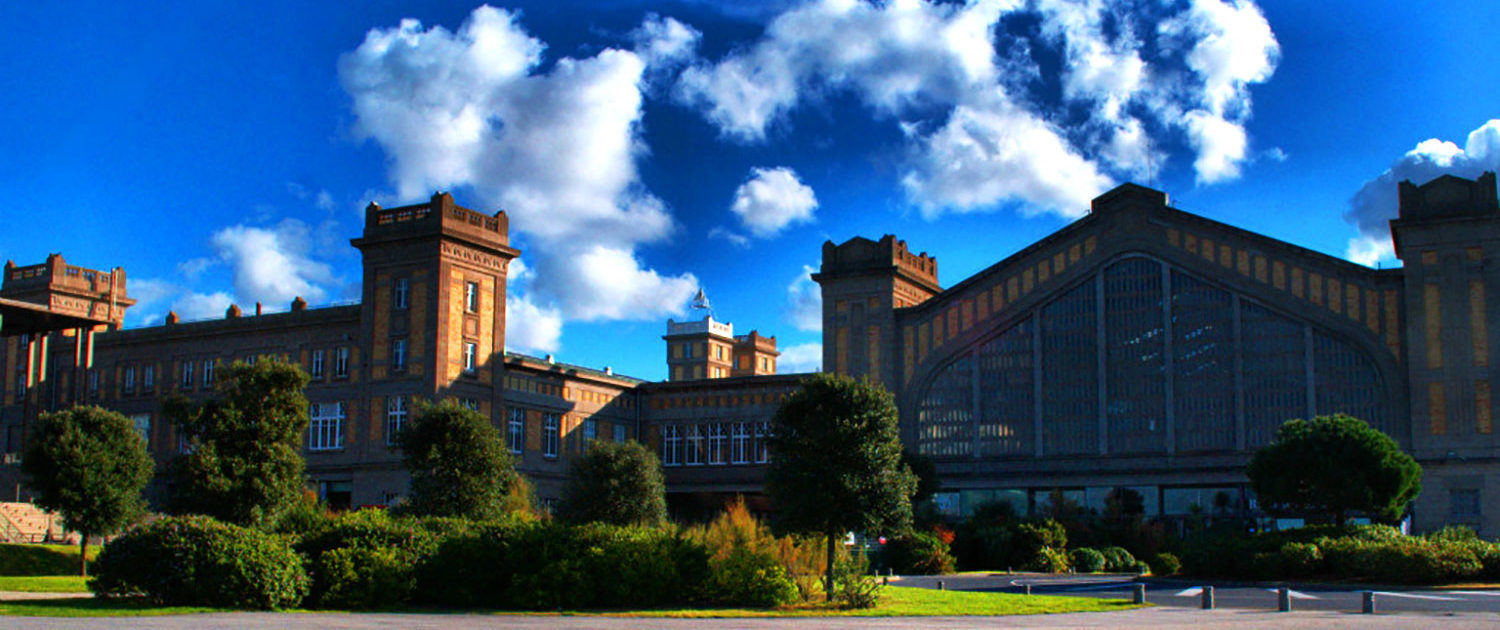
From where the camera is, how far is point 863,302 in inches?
3103

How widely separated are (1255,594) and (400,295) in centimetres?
4940

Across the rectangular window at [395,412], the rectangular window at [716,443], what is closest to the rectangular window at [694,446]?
the rectangular window at [716,443]

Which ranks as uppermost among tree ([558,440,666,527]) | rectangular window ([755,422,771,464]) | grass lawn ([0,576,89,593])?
rectangular window ([755,422,771,464])

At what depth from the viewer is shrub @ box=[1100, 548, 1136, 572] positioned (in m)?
57.7

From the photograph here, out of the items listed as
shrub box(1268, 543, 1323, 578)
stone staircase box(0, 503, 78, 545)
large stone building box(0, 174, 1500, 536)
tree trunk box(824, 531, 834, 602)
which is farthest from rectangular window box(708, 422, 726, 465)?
tree trunk box(824, 531, 834, 602)

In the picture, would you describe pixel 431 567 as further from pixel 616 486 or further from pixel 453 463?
pixel 616 486

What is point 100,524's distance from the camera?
45.1 metres

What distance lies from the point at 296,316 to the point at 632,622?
190 feet

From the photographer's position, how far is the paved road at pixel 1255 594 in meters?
32.2

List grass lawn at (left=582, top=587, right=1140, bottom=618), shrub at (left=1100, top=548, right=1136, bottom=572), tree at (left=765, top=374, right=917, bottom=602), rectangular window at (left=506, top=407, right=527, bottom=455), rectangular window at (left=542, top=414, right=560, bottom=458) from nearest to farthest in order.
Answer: grass lawn at (left=582, top=587, right=1140, bottom=618), tree at (left=765, top=374, right=917, bottom=602), shrub at (left=1100, top=548, right=1136, bottom=572), rectangular window at (left=506, top=407, right=527, bottom=455), rectangular window at (left=542, top=414, right=560, bottom=458)

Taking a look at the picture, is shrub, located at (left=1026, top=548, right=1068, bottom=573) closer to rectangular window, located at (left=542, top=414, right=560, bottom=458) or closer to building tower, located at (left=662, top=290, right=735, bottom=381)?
rectangular window, located at (left=542, top=414, right=560, bottom=458)

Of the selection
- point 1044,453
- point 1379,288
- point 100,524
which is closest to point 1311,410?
point 1379,288

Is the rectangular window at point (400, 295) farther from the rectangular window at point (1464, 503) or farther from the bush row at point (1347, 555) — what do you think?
the rectangular window at point (1464, 503)

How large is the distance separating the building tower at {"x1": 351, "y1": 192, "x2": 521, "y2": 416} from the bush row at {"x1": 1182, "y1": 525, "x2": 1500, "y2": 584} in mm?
39679
